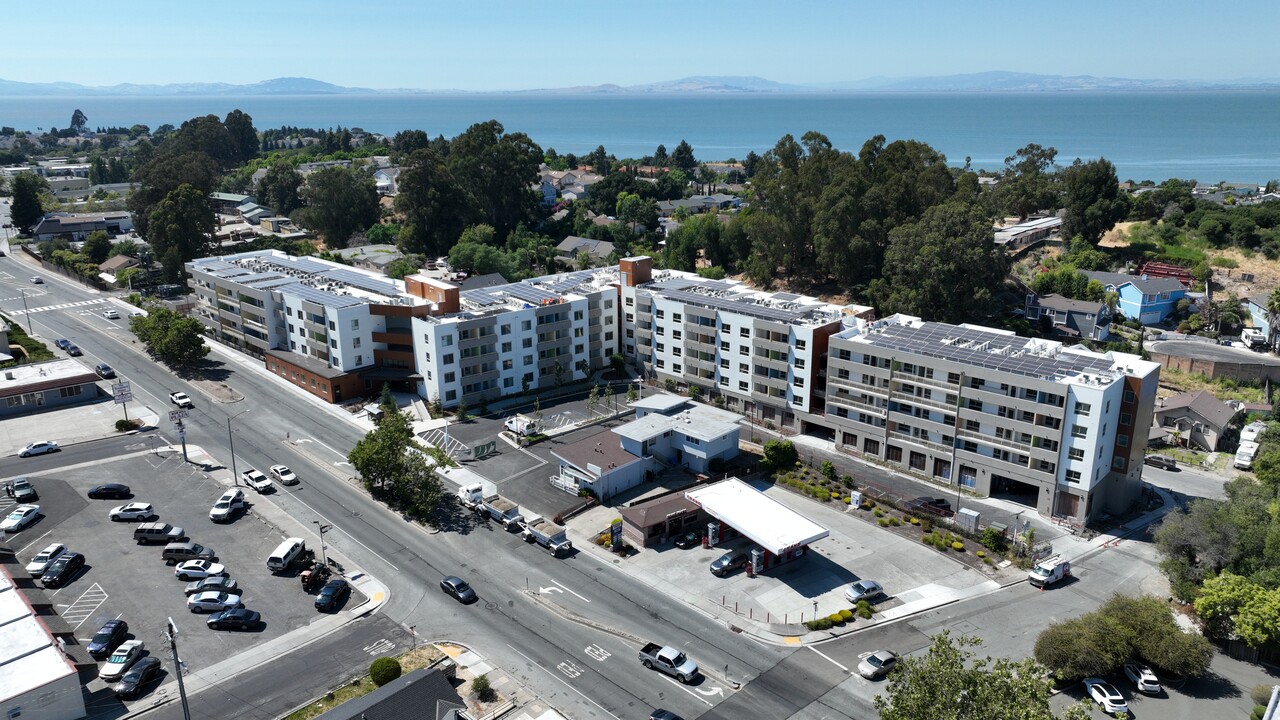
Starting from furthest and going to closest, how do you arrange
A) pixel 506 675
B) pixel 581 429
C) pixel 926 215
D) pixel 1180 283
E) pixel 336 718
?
pixel 1180 283, pixel 926 215, pixel 581 429, pixel 506 675, pixel 336 718

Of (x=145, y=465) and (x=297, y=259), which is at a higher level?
(x=297, y=259)

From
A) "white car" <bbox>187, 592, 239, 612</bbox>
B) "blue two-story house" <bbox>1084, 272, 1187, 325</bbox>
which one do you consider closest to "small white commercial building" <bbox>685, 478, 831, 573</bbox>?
"white car" <bbox>187, 592, 239, 612</bbox>

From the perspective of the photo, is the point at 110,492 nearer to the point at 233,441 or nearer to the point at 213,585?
the point at 233,441

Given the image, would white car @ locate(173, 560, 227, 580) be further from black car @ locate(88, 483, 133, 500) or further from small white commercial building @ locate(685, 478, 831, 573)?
small white commercial building @ locate(685, 478, 831, 573)

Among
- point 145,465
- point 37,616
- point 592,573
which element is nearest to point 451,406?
point 145,465

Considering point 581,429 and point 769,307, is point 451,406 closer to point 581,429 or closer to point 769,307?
point 581,429
